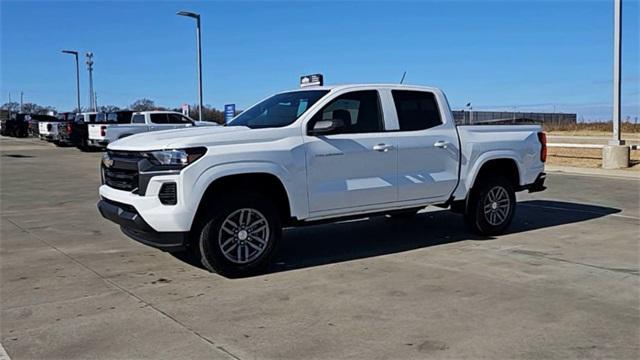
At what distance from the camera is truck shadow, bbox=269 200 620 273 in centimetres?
749

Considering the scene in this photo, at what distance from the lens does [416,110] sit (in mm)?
7945

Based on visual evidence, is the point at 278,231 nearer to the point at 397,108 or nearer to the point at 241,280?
the point at 241,280

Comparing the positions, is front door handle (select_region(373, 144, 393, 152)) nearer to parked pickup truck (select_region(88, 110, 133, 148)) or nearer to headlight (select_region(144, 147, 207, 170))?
headlight (select_region(144, 147, 207, 170))

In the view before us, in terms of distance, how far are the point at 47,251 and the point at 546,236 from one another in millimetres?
6503

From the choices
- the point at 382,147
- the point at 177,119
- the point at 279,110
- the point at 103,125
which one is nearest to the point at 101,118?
the point at 103,125

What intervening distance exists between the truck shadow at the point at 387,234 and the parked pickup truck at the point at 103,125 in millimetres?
20402

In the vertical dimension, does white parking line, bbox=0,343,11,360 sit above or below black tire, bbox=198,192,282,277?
below

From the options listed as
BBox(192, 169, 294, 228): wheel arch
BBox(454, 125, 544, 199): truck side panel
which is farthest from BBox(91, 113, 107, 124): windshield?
BBox(192, 169, 294, 228): wheel arch

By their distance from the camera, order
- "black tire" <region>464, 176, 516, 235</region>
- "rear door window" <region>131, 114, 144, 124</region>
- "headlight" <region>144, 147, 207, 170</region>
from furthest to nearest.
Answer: "rear door window" <region>131, 114, 144, 124</region> < "black tire" <region>464, 176, 516, 235</region> < "headlight" <region>144, 147, 207, 170</region>

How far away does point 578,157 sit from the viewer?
2289 centimetres

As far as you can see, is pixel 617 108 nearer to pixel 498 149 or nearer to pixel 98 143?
pixel 498 149

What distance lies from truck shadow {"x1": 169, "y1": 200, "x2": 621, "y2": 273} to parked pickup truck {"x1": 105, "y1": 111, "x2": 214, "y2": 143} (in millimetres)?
19367

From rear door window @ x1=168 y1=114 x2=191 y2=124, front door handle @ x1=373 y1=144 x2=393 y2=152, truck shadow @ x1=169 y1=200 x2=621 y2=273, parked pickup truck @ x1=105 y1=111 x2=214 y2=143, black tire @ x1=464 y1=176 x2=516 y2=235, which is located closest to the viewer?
front door handle @ x1=373 y1=144 x2=393 y2=152

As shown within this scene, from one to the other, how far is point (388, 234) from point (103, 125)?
21987 millimetres
